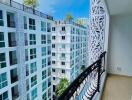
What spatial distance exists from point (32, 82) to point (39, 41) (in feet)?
6.83

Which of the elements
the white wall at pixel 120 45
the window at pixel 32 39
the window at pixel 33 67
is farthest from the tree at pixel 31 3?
the white wall at pixel 120 45

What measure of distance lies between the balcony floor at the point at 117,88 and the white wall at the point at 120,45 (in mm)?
241

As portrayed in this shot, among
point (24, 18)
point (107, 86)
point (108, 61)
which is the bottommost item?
point (107, 86)

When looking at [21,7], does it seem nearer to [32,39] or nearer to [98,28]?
[32,39]

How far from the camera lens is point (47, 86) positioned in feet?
28.2

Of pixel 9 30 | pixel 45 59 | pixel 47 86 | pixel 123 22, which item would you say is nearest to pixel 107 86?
pixel 123 22

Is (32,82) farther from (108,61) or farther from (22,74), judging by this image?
(108,61)

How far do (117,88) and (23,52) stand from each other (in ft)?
14.8

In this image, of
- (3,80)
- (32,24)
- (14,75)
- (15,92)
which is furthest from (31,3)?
(15,92)

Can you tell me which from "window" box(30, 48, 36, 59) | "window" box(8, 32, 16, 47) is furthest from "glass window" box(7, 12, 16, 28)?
"window" box(30, 48, 36, 59)

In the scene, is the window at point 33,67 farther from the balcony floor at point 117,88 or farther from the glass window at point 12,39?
the balcony floor at point 117,88

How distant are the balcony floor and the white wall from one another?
241 millimetres

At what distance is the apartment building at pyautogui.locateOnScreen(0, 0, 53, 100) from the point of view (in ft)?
16.8

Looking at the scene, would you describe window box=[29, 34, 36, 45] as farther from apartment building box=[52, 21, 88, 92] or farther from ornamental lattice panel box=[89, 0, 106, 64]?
apartment building box=[52, 21, 88, 92]
